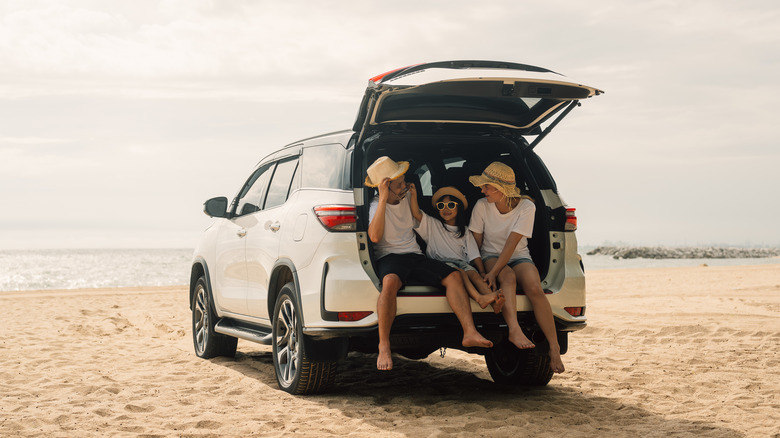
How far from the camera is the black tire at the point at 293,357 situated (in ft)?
19.2

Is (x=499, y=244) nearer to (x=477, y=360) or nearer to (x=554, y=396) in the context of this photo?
(x=554, y=396)

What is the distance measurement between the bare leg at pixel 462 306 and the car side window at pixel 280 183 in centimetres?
177

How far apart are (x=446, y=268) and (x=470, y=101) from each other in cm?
139

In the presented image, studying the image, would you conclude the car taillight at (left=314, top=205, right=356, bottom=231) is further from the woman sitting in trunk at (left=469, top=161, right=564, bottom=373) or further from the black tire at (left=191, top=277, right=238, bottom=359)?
the black tire at (left=191, top=277, right=238, bottom=359)

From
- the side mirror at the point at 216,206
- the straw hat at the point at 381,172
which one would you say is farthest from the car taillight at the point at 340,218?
the side mirror at the point at 216,206

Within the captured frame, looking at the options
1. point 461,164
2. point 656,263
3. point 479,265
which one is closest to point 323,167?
point 479,265

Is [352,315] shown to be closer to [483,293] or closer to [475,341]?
[475,341]

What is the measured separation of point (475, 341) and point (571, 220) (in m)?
1.35

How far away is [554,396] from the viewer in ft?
20.9

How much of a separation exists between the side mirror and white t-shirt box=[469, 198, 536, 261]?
2.67m

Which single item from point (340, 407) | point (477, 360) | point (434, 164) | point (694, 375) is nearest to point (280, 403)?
point (340, 407)

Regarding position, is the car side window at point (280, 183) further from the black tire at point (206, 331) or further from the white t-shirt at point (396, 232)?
the black tire at point (206, 331)

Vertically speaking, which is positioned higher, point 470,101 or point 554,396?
point 470,101

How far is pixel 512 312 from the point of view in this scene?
564 cm
